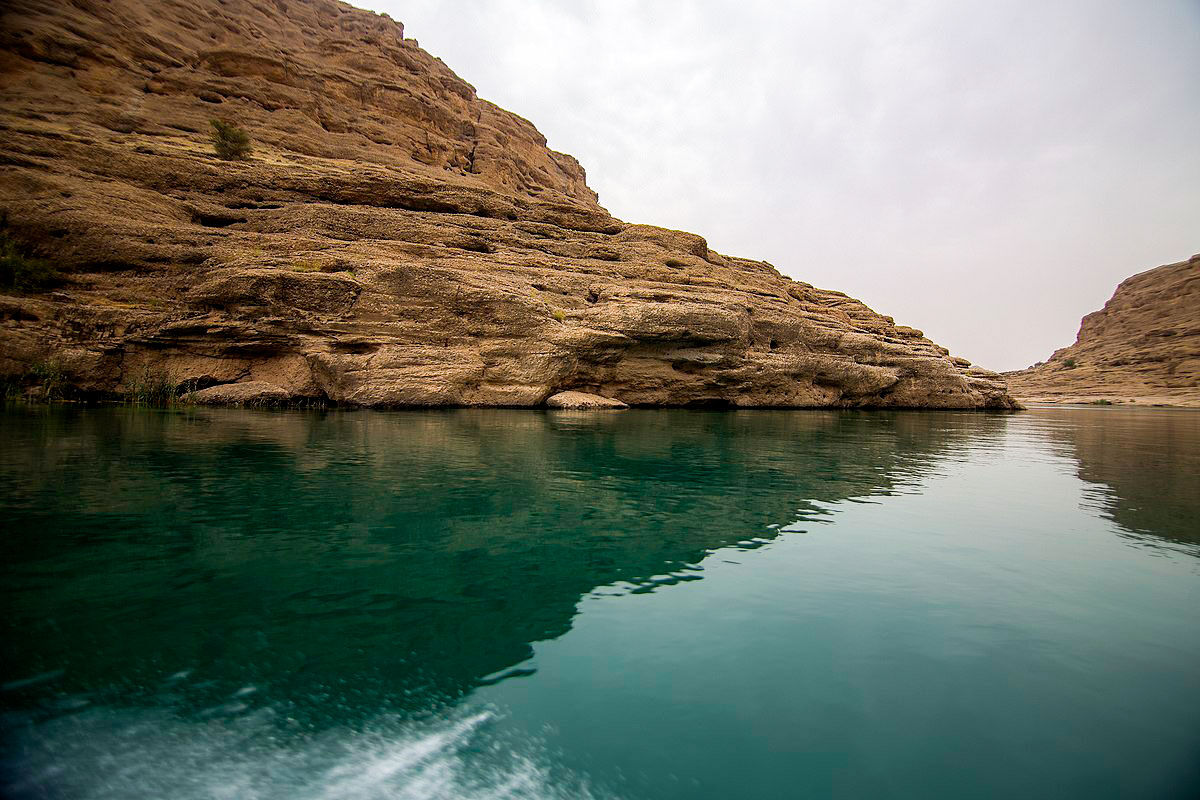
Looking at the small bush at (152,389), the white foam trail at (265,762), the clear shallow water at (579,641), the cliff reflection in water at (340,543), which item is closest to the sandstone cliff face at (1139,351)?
the cliff reflection in water at (340,543)

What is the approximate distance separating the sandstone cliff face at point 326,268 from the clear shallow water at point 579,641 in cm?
1382

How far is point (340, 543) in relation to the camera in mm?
4715

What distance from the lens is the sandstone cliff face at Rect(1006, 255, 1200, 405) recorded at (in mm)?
63344

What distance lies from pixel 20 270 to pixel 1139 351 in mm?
108099

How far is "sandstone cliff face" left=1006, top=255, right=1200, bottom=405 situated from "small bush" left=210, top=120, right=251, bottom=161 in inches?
3359

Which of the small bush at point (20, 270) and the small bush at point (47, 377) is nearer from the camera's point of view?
the small bush at point (47, 377)

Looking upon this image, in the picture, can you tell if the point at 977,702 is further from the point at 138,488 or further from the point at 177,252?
the point at 177,252

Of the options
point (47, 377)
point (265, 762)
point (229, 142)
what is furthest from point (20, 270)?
point (265, 762)

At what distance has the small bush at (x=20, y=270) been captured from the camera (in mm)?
16906

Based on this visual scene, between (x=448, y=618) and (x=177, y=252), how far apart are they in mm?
23214

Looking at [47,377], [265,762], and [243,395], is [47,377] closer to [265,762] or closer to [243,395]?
[243,395]

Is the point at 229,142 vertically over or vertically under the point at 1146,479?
over

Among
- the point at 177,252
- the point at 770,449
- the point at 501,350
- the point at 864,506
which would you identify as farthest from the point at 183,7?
the point at 864,506

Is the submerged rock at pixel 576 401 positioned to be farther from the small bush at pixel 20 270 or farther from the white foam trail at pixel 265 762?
the white foam trail at pixel 265 762
